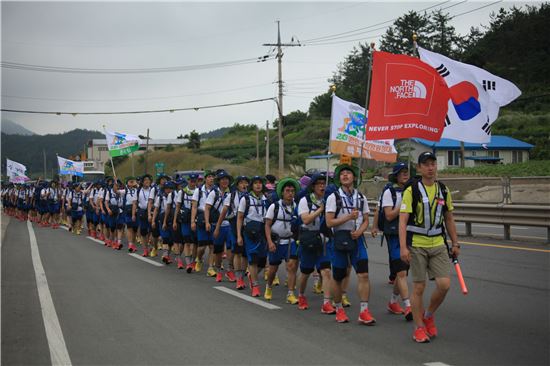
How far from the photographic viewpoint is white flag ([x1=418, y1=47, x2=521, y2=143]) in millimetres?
10672

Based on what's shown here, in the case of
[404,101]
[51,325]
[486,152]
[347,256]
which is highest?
[486,152]

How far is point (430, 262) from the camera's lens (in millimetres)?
6441

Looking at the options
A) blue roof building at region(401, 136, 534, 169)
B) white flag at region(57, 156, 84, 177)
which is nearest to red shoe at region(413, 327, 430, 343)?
white flag at region(57, 156, 84, 177)

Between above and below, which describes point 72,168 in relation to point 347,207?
above

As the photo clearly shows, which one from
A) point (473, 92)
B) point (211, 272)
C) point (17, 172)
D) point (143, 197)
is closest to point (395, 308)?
point (211, 272)

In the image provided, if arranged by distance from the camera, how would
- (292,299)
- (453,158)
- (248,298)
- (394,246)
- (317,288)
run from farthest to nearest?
1. (453,158)
2. (317,288)
3. (248,298)
4. (292,299)
5. (394,246)

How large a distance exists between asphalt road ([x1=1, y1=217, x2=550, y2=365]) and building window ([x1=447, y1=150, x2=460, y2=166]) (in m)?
43.8

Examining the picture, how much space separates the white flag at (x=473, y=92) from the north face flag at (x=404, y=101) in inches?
64.7

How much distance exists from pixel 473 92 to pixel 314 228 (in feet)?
15.3

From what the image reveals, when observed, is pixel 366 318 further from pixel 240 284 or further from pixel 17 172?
pixel 17 172

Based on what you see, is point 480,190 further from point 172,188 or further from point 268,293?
point 268,293

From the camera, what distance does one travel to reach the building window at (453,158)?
54281 millimetres

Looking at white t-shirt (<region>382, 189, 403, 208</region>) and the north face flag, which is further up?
the north face flag

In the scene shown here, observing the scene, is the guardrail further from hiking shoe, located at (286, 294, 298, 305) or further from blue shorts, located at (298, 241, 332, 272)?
blue shorts, located at (298, 241, 332, 272)
